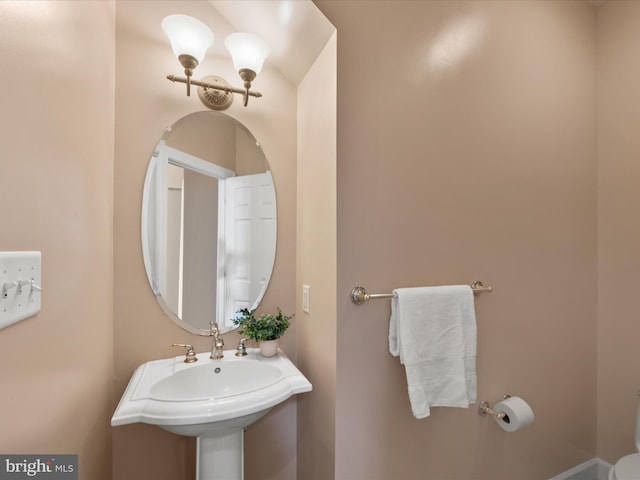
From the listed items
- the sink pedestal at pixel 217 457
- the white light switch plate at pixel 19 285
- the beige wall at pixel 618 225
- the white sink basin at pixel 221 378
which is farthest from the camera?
the beige wall at pixel 618 225

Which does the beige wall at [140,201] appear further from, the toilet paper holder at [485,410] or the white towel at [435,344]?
the toilet paper holder at [485,410]

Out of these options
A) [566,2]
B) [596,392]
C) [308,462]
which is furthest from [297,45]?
[596,392]

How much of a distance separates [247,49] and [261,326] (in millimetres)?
1183

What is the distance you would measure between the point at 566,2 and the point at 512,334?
1.83m

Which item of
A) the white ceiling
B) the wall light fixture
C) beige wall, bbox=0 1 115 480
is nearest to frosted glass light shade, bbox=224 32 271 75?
the wall light fixture

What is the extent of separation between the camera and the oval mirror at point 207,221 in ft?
4.29

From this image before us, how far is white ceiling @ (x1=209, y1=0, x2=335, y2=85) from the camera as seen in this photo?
3.82 ft

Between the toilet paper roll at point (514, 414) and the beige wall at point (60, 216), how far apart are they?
62.7 inches

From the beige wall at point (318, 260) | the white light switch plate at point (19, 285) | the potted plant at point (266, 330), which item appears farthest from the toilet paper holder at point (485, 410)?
the white light switch plate at point (19, 285)

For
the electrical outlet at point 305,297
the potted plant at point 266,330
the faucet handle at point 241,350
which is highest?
the electrical outlet at point 305,297

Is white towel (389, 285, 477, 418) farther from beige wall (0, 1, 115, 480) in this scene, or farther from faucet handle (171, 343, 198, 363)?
beige wall (0, 1, 115, 480)

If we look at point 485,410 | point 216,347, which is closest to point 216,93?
point 216,347

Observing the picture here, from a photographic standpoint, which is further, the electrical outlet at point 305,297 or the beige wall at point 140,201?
the electrical outlet at point 305,297

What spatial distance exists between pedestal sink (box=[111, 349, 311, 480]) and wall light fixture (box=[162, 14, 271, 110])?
1.14m
